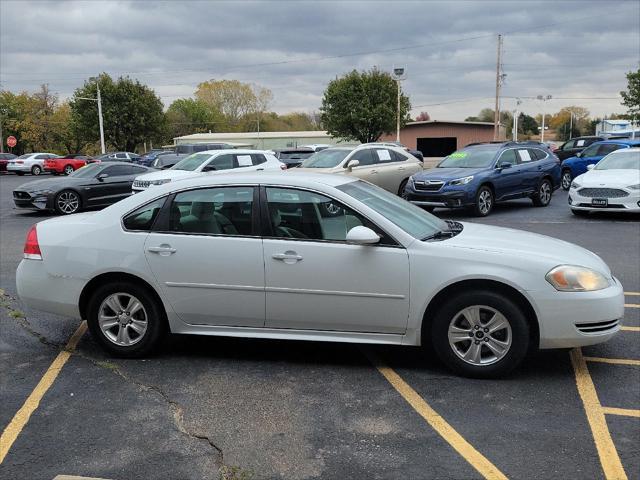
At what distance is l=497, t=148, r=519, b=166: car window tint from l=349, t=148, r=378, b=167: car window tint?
3383 mm

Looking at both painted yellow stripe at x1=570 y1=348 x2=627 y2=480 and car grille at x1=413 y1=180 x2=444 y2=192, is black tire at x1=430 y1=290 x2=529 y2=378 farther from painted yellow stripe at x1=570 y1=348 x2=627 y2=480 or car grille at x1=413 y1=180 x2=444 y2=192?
car grille at x1=413 y1=180 x2=444 y2=192

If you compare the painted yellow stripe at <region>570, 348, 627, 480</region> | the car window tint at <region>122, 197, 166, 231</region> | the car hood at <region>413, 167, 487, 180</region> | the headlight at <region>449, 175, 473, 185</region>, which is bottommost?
the painted yellow stripe at <region>570, 348, 627, 480</region>

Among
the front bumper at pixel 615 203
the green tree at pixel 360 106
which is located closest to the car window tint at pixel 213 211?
the front bumper at pixel 615 203

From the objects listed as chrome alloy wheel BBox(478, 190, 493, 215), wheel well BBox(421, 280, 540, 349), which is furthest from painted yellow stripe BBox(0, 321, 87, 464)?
chrome alloy wheel BBox(478, 190, 493, 215)

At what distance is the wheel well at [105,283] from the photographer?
4895 mm

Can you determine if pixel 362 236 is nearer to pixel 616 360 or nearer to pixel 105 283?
pixel 105 283

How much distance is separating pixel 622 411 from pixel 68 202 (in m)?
14.7

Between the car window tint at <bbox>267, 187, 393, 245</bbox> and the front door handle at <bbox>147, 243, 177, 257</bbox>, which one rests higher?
the car window tint at <bbox>267, 187, 393, 245</bbox>

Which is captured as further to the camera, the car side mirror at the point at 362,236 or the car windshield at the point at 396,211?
the car windshield at the point at 396,211

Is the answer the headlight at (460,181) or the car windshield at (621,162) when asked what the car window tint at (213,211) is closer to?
the headlight at (460,181)

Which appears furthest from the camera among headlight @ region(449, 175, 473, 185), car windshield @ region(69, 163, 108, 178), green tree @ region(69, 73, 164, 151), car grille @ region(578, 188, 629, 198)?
green tree @ region(69, 73, 164, 151)

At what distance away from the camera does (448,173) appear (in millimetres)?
14453

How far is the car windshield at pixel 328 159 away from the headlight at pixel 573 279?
39.2 feet

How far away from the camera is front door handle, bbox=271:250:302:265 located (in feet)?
15.0
